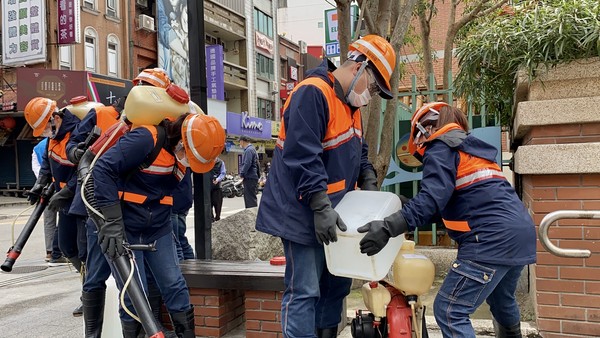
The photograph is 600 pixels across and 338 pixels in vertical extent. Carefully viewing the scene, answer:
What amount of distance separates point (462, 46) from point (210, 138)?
2591mm

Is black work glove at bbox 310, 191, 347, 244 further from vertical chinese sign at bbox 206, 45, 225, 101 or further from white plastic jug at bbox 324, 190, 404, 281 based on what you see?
vertical chinese sign at bbox 206, 45, 225, 101

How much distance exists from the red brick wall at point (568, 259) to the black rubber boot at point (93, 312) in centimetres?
302

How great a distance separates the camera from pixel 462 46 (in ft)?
15.8

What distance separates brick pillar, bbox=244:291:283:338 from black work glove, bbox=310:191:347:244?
1.33m

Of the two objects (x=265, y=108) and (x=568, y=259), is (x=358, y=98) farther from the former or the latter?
(x=265, y=108)

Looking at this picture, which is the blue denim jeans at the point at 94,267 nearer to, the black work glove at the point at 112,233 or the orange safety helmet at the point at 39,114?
the black work glove at the point at 112,233

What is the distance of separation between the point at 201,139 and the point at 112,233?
2.46 ft

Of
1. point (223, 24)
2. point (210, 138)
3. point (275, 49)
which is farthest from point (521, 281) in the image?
point (275, 49)

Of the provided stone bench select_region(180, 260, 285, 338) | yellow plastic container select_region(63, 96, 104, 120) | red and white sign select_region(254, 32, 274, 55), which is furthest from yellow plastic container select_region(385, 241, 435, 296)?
red and white sign select_region(254, 32, 274, 55)

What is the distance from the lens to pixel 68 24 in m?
21.6

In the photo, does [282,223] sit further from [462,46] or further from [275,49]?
[275,49]

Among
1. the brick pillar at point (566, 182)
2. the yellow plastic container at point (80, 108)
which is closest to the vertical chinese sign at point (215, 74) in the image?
the yellow plastic container at point (80, 108)

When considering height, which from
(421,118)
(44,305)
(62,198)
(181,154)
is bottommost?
(44,305)

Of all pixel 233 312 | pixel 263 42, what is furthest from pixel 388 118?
pixel 263 42
